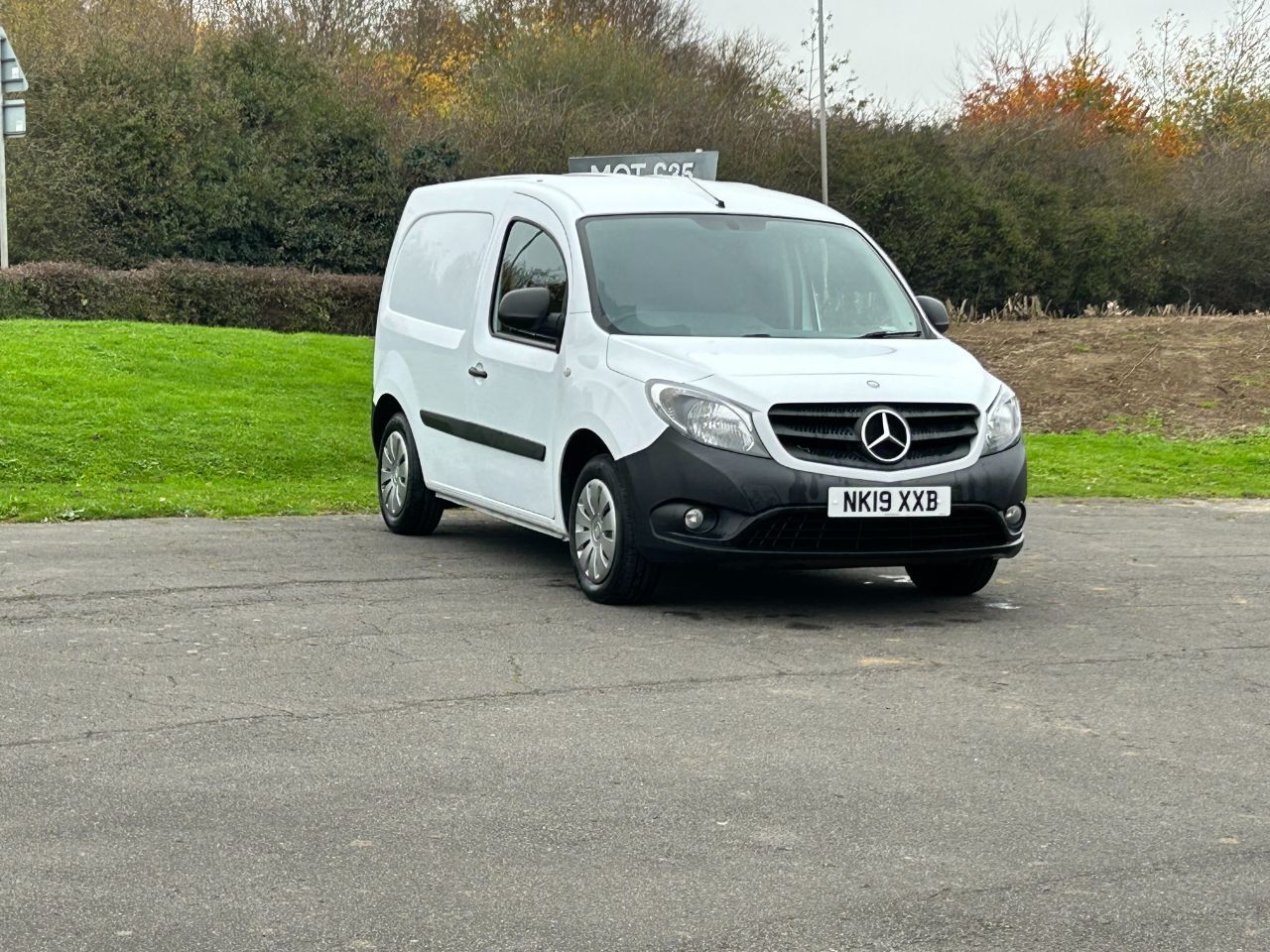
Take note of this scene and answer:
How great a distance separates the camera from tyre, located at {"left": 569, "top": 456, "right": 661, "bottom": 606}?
335 inches

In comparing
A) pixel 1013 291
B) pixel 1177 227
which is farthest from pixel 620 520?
pixel 1177 227

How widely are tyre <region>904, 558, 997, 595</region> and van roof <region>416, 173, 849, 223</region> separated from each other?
2.06m

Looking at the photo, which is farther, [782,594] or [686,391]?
[782,594]

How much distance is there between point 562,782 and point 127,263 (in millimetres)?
27276

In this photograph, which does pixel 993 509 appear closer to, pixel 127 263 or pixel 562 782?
pixel 562 782

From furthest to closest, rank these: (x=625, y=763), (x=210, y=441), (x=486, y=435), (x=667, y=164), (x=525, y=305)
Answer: (x=667, y=164)
(x=210, y=441)
(x=486, y=435)
(x=525, y=305)
(x=625, y=763)

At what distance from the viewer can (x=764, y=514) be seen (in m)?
8.22

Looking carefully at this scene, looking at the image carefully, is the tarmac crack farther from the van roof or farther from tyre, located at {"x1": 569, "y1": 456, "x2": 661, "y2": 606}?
the van roof

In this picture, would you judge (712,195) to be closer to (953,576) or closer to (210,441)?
(953,576)

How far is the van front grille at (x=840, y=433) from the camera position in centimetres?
829

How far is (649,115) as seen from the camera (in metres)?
35.5

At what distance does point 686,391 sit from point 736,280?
1.34 metres

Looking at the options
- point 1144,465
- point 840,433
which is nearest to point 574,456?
point 840,433

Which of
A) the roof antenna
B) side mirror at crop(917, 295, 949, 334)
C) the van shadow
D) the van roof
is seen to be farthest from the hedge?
side mirror at crop(917, 295, 949, 334)
